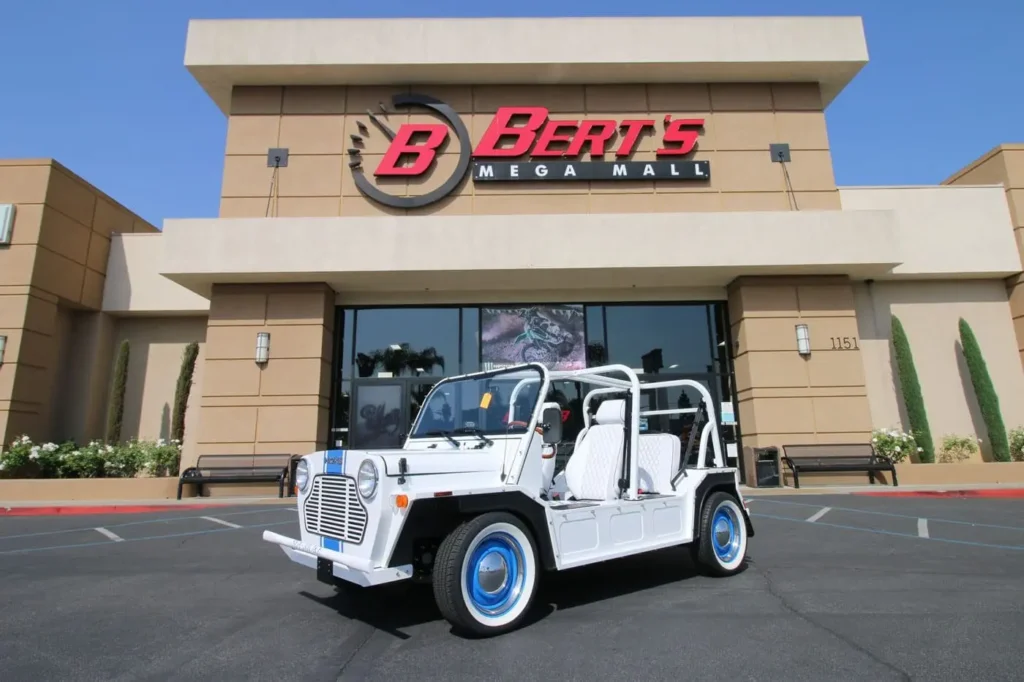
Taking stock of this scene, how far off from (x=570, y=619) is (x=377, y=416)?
1009 cm

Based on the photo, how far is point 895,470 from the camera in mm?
11961

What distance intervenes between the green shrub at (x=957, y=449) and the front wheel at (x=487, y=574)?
1367 centimetres

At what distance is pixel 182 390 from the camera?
14336 millimetres

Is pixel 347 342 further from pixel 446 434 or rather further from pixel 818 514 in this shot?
pixel 818 514

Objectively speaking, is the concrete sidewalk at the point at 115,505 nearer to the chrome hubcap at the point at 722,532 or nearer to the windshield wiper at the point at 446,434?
the windshield wiper at the point at 446,434

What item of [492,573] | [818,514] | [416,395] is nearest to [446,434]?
[492,573]

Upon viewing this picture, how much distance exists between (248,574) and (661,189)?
38.6 ft

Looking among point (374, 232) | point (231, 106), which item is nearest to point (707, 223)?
point (374, 232)

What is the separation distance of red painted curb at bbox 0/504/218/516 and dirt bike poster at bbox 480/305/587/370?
22.0ft

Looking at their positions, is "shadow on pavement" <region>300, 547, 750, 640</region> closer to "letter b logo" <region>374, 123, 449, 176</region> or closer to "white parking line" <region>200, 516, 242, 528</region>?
"white parking line" <region>200, 516, 242, 528</region>

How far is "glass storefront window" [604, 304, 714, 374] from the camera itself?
1376 centimetres

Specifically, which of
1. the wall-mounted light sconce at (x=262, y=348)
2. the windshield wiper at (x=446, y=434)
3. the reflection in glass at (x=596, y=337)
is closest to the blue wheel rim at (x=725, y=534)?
the windshield wiper at (x=446, y=434)

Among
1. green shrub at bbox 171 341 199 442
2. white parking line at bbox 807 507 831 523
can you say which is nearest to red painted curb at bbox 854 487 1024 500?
white parking line at bbox 807 507 831 523

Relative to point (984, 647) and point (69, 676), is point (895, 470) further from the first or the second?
point (69, 676)
